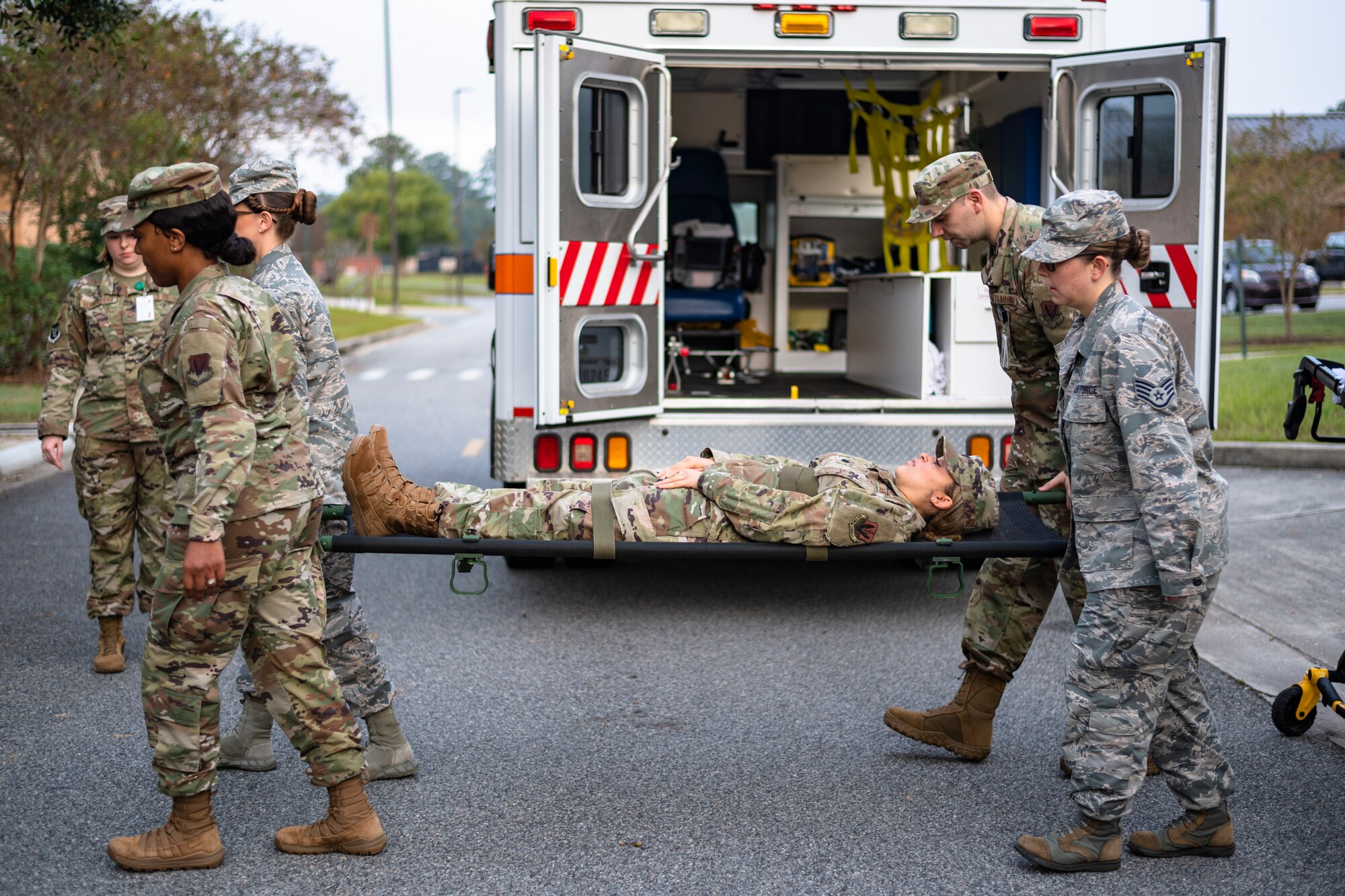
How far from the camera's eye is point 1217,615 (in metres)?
6.79

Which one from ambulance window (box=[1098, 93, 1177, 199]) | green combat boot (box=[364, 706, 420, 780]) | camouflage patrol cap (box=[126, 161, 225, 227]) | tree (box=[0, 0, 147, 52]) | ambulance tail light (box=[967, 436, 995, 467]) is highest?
tree (box=[0, 0, 147, 52])

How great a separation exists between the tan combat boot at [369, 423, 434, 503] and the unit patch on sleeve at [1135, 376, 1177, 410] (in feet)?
7.51

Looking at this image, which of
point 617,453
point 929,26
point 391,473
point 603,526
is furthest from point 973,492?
point 929,26

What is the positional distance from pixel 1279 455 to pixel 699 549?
8377 mm

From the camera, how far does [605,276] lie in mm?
6523

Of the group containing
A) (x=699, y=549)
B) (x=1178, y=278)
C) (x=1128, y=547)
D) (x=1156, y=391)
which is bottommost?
(x=699, y=549)

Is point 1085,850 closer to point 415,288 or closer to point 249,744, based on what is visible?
point 249,744

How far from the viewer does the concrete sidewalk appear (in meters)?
5.91

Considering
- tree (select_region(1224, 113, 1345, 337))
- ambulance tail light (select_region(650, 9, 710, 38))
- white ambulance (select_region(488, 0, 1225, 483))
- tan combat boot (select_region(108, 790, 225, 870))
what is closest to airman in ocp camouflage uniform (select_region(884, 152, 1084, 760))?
white ambulance (select_region(488, 0, 1225, 483))

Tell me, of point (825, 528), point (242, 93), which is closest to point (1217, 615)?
point (825, 528)

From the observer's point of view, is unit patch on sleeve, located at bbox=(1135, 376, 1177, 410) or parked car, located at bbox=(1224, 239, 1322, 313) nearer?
unit patch on sleeve, located at bbox=(1135, 376, 1177, 410)

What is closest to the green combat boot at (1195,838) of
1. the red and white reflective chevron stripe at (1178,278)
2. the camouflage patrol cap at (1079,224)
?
the camouflage patrol cap at (1079,224)

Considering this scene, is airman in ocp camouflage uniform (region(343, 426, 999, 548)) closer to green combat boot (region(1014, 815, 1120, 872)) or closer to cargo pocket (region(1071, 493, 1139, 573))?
cargo pocket (region(1071, 493, 1139, 573))

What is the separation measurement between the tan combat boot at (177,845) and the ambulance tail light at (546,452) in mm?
3023
